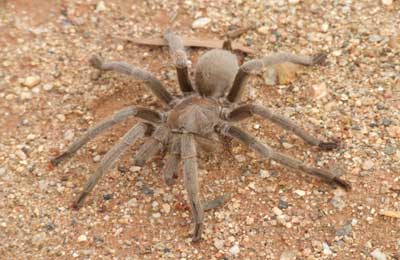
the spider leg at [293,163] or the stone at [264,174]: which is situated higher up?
the spider leg at [293,163]

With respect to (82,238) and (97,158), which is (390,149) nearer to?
(97,158)

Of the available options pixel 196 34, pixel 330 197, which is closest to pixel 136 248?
pixel 330 197

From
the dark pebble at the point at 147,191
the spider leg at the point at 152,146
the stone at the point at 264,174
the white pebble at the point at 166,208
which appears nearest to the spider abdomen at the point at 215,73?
the spider leg at the point at 152,146

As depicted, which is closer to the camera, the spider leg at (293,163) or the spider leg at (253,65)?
the spider leg at (293,163)

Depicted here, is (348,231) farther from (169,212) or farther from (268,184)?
(169,212)

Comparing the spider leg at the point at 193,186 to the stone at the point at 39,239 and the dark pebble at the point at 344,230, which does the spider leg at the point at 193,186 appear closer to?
the dark pebble at the point at 344,230

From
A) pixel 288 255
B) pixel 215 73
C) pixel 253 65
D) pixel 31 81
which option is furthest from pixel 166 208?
pixel 31 81

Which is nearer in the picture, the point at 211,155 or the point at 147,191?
the point at 147,191
